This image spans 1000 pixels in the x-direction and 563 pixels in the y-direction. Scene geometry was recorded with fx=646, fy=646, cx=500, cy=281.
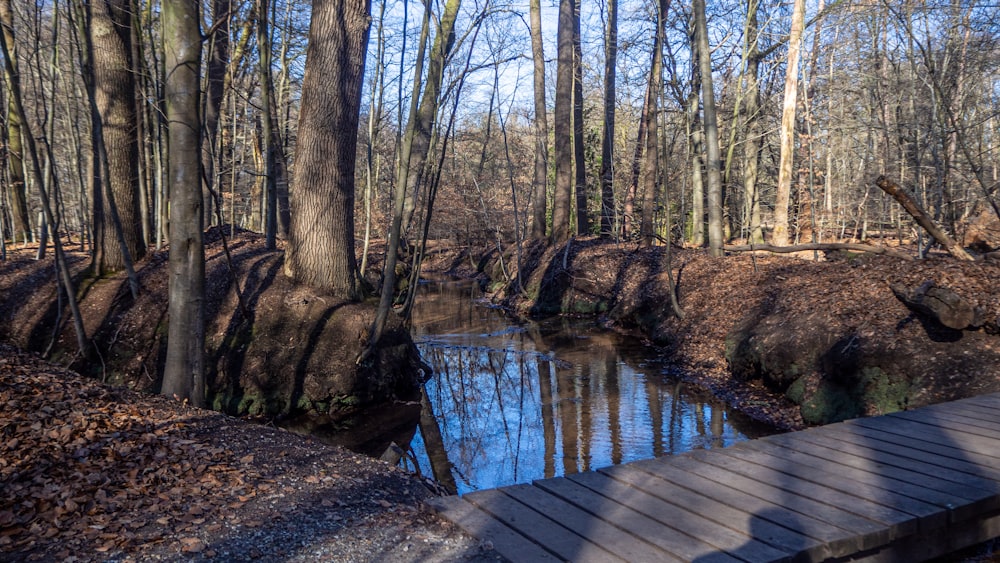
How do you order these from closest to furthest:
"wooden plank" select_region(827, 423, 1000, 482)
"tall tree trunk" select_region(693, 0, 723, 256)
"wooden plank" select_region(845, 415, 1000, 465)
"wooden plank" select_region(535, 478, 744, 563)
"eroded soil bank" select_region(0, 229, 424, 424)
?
"wooden plank" select_region(535, 478, 744, 563)
"wooden plank" select_region(827, 423, 1000, 482)
"wooden plank" select_region(845, 415, 1000, 465)
"eroded soil bank" select_region(0, 229, 424, 424)
"tall tree trunk" select_region(693, 0, 723, 256)

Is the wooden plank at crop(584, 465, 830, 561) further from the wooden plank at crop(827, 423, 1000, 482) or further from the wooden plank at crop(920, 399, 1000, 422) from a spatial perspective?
the wooden plank at crop(920, 399, 1000, 422)

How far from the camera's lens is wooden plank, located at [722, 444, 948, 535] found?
3791 millimetres

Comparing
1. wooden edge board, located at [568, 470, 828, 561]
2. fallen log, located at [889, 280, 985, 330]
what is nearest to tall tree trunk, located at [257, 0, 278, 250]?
wooden edge board, located at [568, 470, 828, 561]

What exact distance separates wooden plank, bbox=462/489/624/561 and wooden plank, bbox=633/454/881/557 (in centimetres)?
111

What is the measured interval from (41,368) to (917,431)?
343 inches

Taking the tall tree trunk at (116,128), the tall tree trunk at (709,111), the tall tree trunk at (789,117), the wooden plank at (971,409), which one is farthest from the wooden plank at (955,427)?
the tall tree trunk at (116,128)

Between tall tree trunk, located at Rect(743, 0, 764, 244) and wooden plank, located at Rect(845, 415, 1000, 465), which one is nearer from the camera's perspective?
wooden plank, located at Rect(845, 415, 1000, 465)

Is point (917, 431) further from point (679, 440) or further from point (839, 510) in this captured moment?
point (679, 440)

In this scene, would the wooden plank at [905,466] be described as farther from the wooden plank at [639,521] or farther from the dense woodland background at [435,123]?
the dense woodland background at [435,123]

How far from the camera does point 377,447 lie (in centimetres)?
868

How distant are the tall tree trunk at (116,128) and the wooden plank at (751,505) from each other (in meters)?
10.2

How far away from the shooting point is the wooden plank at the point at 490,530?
3393 mm

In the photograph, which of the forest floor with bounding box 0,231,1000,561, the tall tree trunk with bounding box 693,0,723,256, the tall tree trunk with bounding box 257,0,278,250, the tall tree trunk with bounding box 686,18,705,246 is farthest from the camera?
the tall tree trunk with bounding box 686,18,705,246

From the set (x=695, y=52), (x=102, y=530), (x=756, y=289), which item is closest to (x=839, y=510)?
(x=102, y=530)
